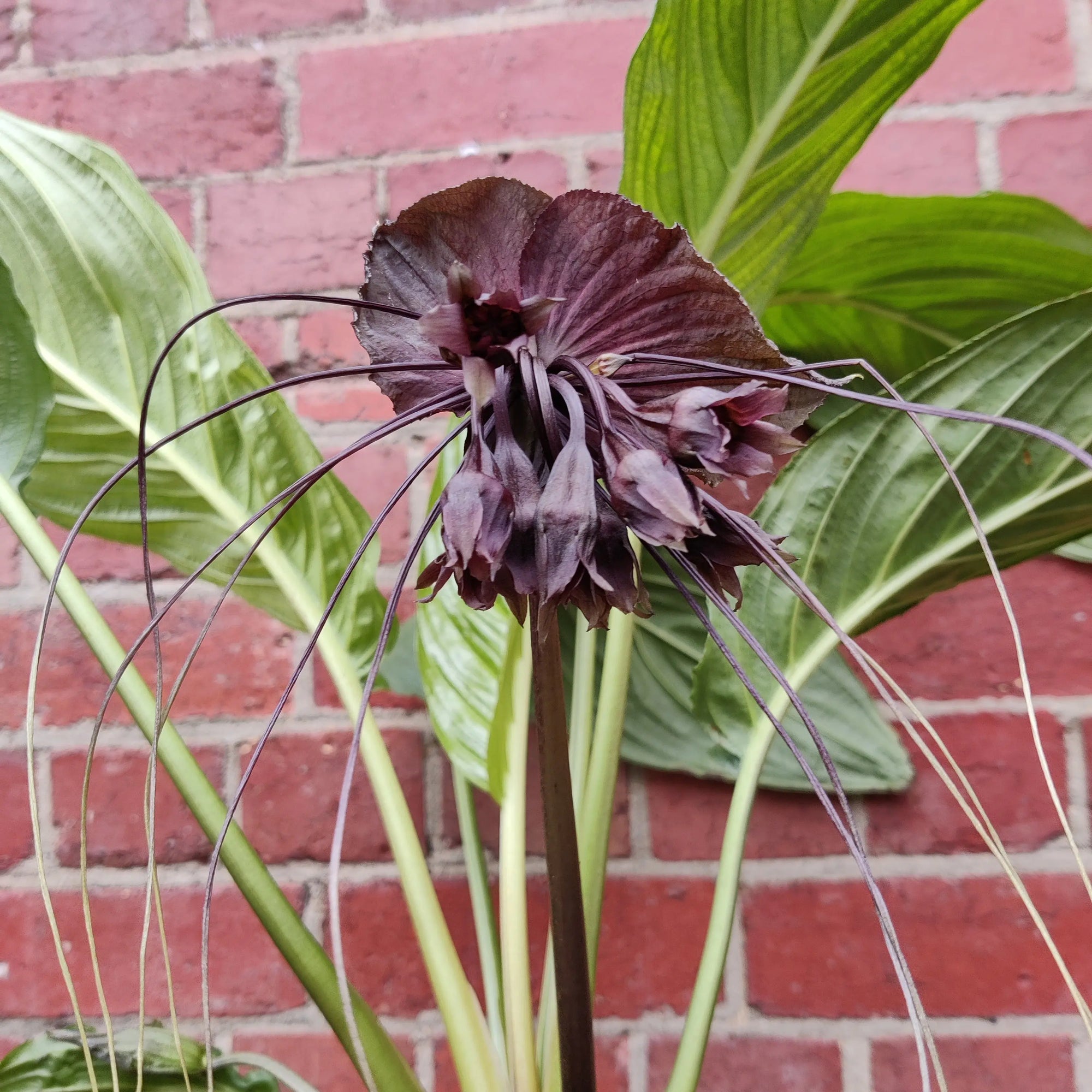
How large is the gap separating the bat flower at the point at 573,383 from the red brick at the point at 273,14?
0.48m

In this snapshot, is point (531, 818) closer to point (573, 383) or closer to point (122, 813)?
point (122, 813)

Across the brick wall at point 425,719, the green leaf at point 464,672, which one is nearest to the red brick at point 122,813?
the brick wall at point 425,719

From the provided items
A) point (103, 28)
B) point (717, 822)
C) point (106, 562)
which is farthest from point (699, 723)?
point (103, 28)

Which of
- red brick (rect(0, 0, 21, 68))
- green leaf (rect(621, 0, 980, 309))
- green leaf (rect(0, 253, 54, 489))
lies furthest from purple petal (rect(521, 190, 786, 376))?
red brick (rect(0, 0, 21, 68))

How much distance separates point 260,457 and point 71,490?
0.10 meters

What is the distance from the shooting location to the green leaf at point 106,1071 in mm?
386

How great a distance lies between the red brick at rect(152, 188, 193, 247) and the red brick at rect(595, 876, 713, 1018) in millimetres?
531

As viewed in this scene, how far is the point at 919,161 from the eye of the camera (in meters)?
0.56

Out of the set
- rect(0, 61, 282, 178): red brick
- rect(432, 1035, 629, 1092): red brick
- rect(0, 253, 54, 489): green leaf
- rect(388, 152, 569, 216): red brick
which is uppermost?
rect(0, 61, 282, 178): red brick

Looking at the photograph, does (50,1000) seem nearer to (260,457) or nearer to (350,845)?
(350,845)

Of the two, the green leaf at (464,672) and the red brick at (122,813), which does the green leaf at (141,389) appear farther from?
the red brick at (122,813)

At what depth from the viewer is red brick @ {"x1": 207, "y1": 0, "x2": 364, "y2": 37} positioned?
0.61m

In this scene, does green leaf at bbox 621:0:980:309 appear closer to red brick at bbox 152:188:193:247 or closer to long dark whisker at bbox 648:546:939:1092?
long dark whisker at bbox 648:546:939:1092

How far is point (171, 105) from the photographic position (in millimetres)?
617
